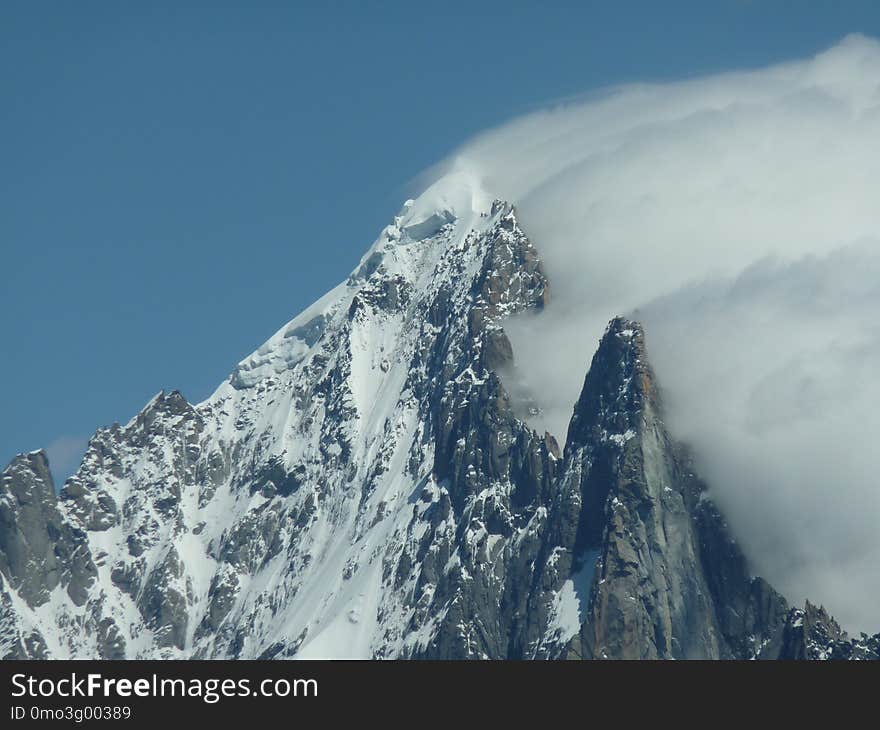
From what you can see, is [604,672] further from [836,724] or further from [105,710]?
[105,710]

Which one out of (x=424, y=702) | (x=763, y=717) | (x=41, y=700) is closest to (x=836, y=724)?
(x=763, y=717)

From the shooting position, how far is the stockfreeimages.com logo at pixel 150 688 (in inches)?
5487

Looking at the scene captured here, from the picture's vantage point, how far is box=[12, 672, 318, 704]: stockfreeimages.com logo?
139375 millimetres

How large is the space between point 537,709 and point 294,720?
1419 cm

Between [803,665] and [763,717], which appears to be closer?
[763,717]

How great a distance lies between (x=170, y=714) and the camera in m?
138

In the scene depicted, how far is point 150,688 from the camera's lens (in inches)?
5502

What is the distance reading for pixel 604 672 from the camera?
14988 cm

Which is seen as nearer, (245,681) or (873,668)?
(245,681)

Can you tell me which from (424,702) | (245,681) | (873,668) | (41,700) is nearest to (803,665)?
(873,668)

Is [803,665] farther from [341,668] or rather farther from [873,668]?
[341,668]

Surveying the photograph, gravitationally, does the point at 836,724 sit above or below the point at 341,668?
below

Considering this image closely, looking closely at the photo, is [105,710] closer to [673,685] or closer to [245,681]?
[245,681]

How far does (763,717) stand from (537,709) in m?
13.0
